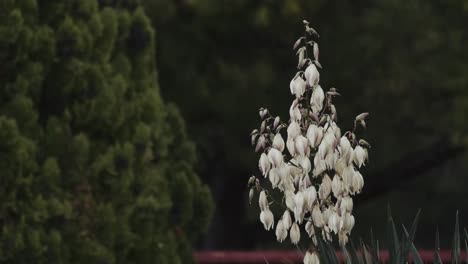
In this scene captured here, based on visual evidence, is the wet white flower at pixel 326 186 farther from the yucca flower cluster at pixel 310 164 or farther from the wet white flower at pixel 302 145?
the wet white flower at pixel 302 145

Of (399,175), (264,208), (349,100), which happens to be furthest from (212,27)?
(264,208)

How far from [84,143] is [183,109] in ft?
28.2

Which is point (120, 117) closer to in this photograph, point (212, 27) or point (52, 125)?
point (52, 125)

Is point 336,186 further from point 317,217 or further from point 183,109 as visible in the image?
point 183,109

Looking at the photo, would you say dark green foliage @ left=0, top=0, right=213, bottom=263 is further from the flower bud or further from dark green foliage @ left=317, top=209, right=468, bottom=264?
the flower bud

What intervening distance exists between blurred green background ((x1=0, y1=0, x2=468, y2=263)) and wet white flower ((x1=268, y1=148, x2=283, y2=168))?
46.6 inches

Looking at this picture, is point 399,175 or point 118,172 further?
point 399,175

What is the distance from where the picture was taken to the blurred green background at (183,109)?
22.2 ft

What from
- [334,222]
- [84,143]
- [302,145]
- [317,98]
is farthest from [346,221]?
[84,143]

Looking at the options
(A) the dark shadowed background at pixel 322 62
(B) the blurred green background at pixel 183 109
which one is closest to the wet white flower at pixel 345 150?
(B) the blurred green background at pixel 183 109

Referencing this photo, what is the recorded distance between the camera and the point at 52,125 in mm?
6840

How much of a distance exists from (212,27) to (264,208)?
9.89 m

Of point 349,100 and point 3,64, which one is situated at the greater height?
point 3,64

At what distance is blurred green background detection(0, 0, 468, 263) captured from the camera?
676cm
